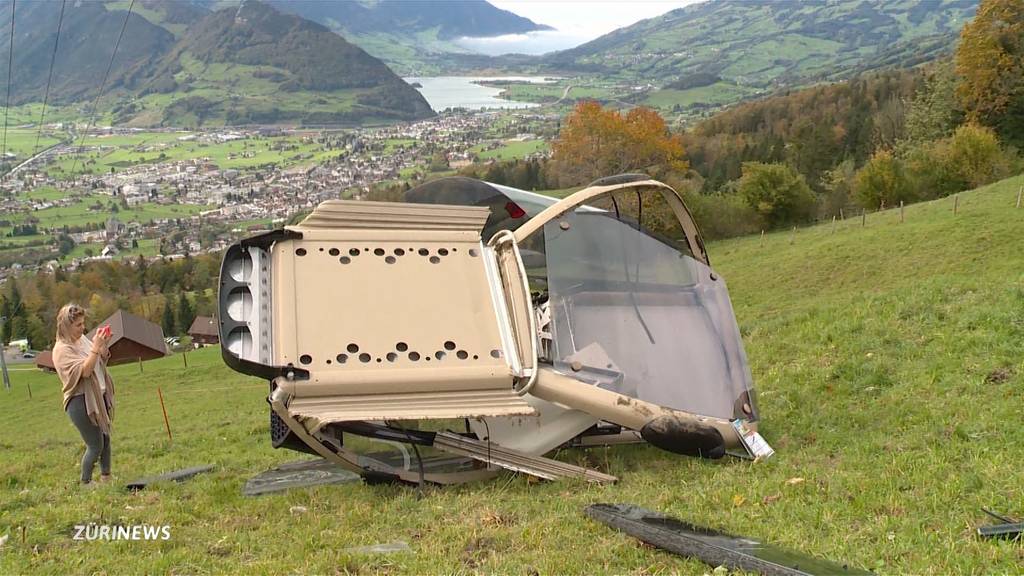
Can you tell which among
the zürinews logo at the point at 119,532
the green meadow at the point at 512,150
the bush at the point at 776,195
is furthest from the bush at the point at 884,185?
the green meadow at the point at 512,150

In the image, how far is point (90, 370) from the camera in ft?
22.8

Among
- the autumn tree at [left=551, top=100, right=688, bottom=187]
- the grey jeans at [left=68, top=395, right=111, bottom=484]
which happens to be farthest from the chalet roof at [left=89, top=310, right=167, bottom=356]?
the grey jeans at [left=68, top=395, right=111, bottom=484]

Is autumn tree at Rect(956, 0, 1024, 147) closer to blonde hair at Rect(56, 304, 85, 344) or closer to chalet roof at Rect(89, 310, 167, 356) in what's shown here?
chalet roof at Rect(89, 310, 167, 356)

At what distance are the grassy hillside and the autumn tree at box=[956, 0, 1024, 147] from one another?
50.9 m

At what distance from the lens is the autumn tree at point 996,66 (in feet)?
168

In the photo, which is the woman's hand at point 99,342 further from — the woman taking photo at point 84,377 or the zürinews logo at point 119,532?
the zürinews logo at point 119,532

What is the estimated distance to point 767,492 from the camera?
5.48 meters

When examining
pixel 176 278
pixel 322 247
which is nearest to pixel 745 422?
pixel 322 247

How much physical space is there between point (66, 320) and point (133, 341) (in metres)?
46.4

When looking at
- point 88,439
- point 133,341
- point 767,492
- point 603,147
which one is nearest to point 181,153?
point 603,147

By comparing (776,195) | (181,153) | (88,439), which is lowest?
(88,439)

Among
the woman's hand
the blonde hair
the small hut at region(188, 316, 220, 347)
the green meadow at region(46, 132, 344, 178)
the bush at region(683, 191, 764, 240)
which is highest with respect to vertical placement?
the green meadow at region(46, 132, 344, 178)

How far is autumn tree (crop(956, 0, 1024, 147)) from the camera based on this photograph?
5131cm

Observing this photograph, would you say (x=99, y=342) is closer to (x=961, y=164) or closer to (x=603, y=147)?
(x=961, y=164)
